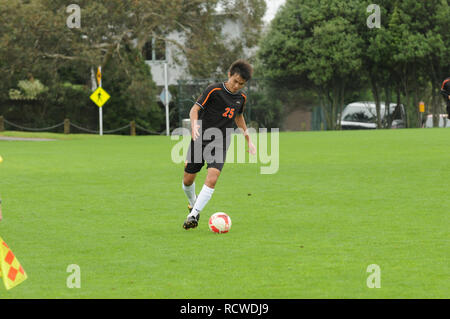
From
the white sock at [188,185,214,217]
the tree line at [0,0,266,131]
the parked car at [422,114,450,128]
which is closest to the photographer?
the white sock at [188,185,214,217]

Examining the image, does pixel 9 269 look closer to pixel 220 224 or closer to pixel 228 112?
pixel 220 224

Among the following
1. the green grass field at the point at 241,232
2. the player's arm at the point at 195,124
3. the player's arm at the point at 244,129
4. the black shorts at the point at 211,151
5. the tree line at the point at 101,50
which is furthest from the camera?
the tree line at the point at 101,50

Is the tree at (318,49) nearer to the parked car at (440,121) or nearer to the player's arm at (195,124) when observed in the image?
the parked car at (440,121)

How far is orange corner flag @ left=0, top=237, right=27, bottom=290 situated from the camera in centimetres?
647

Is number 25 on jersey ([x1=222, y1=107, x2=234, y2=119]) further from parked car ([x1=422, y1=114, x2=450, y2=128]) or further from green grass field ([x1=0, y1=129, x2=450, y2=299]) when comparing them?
parked car ([x1=422, y1=114, x2=450, y2=128])

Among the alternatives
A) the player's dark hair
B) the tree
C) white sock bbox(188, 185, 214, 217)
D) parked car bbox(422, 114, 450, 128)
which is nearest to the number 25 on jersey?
the player's dark hair

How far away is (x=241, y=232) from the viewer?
980 cm

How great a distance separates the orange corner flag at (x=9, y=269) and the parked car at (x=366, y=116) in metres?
38.4

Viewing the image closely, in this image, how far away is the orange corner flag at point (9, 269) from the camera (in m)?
6.47

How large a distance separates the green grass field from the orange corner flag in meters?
0.15

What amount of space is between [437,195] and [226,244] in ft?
17.2

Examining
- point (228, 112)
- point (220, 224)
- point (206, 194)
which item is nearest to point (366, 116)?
point (228, 112)

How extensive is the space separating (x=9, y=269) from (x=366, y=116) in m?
39.5

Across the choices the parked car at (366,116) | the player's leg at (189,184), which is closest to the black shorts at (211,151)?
the player's leg at (189,184)
